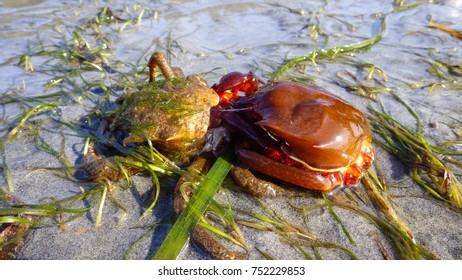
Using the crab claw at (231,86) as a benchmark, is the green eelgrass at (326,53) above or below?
below

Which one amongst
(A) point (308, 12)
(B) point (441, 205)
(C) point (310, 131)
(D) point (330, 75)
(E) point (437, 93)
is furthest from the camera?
(A) point (308, 12)

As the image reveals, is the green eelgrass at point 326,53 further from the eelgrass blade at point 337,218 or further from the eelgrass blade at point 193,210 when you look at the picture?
the eelgrass blade at point 337,218

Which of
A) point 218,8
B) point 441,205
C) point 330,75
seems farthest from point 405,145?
point 218,8

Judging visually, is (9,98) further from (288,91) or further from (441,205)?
(441,205)

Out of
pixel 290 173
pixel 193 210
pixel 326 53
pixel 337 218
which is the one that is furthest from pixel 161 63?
pixel 326 53

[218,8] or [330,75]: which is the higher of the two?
[218,8]

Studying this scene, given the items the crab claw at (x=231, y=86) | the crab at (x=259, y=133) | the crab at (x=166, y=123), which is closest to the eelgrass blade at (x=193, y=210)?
the crab at (x=259, y=133)
